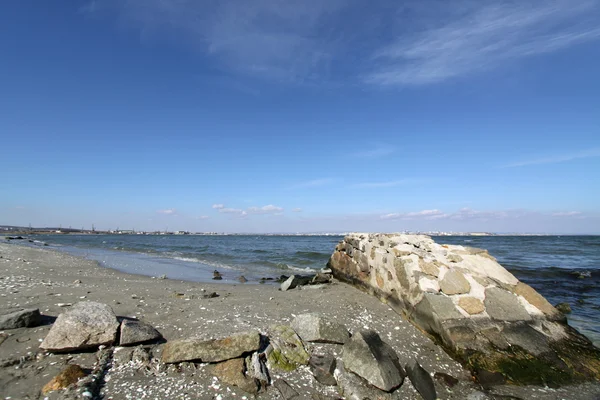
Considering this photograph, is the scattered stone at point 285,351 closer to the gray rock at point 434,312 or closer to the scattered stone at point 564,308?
the gray rock at point 434,312

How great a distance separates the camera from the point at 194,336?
482cm

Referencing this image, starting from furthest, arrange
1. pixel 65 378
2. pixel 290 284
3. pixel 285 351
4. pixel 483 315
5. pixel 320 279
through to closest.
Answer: pixel 320 279
pixel 290 284
pixel 483 315
pixel 285 351
pixel 65 378

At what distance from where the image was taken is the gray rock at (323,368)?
4352mm

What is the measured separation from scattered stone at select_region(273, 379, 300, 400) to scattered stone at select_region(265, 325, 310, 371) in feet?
0.92

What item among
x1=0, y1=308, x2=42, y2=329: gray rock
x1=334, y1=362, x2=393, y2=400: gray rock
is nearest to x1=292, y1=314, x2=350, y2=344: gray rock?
x1=334, y1=362, x2=393, y2=400: gray rock

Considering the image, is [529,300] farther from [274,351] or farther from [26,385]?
[26,385]

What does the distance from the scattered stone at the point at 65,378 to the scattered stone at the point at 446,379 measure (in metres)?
4.80

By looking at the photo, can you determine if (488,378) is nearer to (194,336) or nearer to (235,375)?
(235,375)

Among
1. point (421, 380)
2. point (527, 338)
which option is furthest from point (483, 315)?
point (421, 380)

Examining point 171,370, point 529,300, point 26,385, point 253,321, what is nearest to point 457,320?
point 529,300

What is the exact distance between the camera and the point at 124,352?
4488mm

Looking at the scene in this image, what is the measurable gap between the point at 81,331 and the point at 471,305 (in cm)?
637

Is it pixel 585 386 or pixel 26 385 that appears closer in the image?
pixel 26 385

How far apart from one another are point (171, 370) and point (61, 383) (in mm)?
1200
